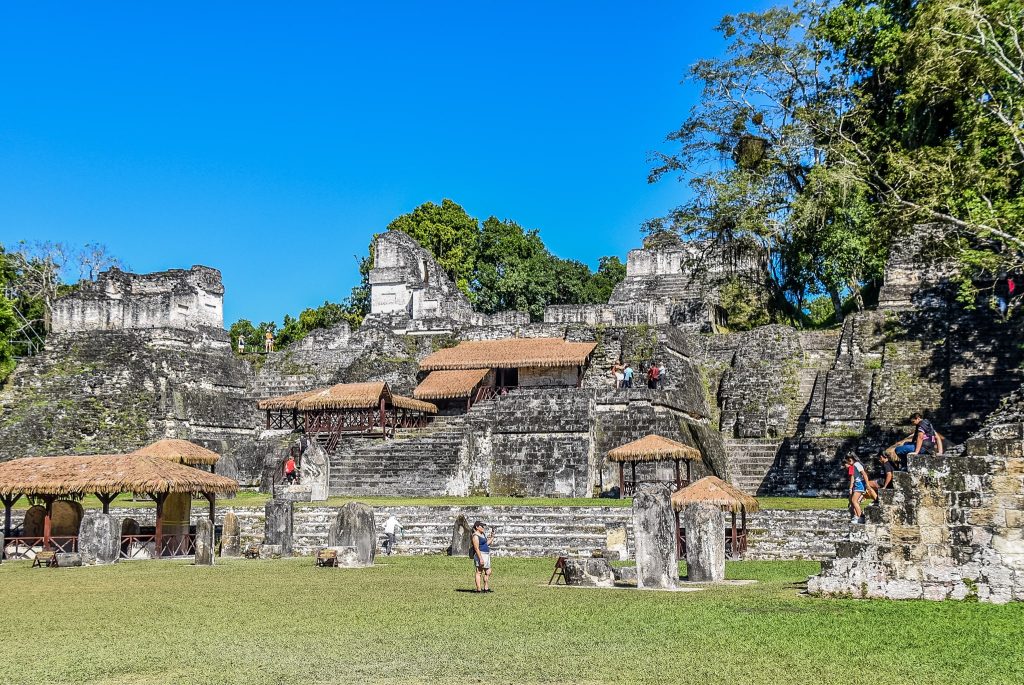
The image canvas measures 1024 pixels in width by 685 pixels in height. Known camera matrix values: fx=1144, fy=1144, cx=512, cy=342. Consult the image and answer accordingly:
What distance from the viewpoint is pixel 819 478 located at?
25078 millimetres

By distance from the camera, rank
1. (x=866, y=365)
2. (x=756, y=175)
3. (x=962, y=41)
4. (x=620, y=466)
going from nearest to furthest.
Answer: (x=962, y=41) → (x=620, y=466) → (x=866, y=365) → (x=756, y=175)

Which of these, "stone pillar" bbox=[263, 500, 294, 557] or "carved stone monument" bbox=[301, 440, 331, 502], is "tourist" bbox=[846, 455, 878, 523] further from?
"carved stone monument" bbox=[301, 440, 331, 502]

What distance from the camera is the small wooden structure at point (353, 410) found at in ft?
92.6

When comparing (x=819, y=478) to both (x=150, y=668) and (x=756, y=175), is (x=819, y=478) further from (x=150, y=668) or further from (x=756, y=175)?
(x=150, y=668)

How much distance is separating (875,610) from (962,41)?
14.3 meters

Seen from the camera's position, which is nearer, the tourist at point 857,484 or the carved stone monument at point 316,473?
the tourist at point 857,484

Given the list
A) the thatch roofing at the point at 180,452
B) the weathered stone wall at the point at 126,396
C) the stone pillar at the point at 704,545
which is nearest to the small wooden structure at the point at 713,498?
the stone pillar at the point at 704,545

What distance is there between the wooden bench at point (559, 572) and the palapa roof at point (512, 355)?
1578 cm

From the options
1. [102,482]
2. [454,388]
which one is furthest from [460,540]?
[454,388]

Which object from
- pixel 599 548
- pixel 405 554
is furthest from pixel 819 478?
pixel 405 554

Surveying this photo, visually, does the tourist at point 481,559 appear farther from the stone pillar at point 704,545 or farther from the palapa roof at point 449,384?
the palapa roof at point 449,384

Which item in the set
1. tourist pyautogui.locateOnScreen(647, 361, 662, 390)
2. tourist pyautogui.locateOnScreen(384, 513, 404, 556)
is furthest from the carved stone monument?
tourist pyautogui.locateOnScreen(647, 361, 662, 390)

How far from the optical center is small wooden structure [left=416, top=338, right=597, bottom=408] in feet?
101

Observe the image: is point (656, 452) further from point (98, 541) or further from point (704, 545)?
point (98, 541)
